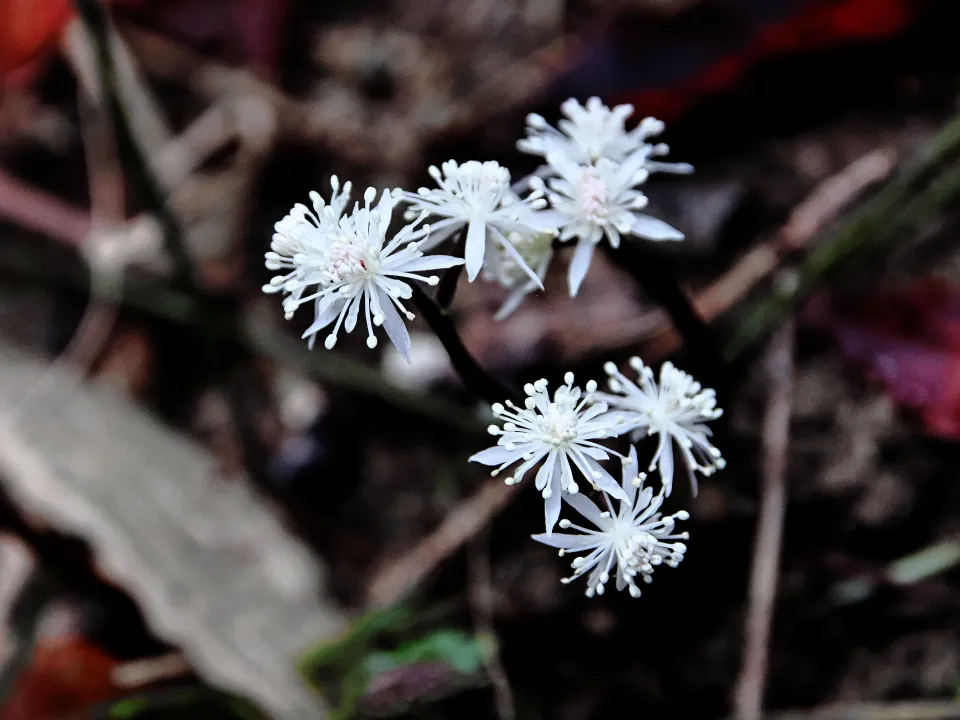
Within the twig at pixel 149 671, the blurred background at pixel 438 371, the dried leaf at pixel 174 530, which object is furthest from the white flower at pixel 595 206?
the twig at pixel 149 671

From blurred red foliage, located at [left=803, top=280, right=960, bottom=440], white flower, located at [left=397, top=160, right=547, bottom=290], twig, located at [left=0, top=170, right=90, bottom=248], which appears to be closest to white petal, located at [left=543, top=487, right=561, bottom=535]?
white flower, located at [left=397, top=160, right=547, bottom=290]

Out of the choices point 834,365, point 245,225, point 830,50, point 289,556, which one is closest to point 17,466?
point 289,556

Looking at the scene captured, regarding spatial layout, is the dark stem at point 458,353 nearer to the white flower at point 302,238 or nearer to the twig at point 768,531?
the white flower at point 302,238

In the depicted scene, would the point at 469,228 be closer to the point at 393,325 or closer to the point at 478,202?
the point at 478,202

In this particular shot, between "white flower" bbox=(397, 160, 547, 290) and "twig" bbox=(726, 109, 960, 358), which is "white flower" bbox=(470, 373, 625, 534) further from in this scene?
"twig" bbox=(726, 109, 960, 358)

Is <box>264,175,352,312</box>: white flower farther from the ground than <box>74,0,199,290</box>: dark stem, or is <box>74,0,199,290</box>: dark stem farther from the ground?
<box>74,0,199,290</box>: dark stem
